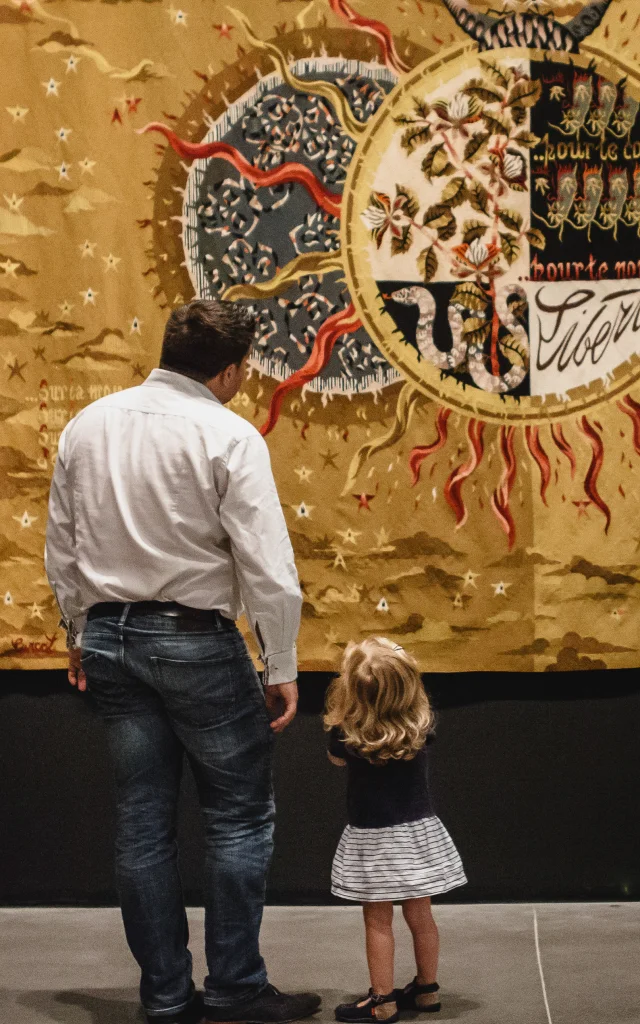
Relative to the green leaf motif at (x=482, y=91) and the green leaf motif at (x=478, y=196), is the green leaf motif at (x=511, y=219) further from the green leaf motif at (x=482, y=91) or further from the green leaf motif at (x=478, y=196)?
the green leaf motif at (x=482, y=91)

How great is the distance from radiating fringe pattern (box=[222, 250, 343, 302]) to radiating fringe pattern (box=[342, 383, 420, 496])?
0.40m

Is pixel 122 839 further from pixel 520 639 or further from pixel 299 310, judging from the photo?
pixel 299 310

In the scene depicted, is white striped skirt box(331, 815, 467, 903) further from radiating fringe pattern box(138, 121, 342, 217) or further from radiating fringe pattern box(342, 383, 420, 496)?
radiating fringe pattern box(138, 121, 342, 217)

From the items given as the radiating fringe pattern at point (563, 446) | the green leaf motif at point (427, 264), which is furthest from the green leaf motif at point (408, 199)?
the radiating fringe pattern at point (563, 446)

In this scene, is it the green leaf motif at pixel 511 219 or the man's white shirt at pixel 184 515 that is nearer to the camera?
the man's white shirt at pixel 184 515

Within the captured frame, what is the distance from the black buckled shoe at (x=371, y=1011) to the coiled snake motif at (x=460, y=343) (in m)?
1.60

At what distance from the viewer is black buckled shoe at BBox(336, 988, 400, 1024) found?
2.66 m

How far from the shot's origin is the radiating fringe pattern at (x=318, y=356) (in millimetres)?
3361

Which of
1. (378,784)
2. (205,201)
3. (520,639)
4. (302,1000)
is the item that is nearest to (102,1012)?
(302,1000)

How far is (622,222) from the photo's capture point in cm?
332

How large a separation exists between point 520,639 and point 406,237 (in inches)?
45.5

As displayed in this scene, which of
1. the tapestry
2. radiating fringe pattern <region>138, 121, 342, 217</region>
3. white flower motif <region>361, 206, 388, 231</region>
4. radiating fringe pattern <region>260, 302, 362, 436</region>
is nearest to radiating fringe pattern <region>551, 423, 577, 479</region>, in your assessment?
the tapestry

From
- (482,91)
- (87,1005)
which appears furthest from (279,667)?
(482,91)

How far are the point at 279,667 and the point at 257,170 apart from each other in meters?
1.51
